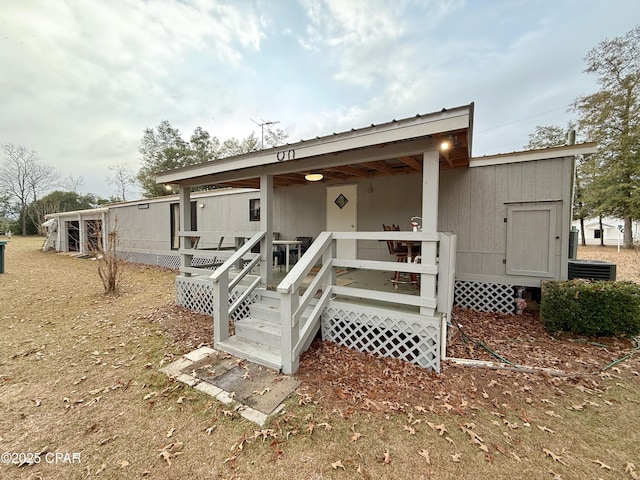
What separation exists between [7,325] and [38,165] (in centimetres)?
3495

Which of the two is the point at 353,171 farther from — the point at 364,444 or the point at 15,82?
the point at 15,82

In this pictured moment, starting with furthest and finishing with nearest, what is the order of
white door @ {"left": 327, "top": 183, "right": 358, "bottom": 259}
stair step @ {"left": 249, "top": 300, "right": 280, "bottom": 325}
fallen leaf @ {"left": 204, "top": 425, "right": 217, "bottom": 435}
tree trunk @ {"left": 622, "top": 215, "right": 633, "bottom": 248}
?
tree trunk @ {"left": 622, "top": 215, "right": 633, "bottom": 248} < white door @ {"left": 327, "top": 183, "right": 358, "bottom": 259} < stair step @ {"left": 249, "top": 300, "right": 280, "bottom": 325} < fallen leaf @ {"left": 204, "top": 425, "right": 217, "bottom": 435}

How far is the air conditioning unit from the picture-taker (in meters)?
4.91

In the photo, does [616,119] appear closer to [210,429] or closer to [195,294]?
[195,294]

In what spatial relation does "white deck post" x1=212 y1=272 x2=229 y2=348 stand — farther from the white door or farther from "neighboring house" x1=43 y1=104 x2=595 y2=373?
the white door

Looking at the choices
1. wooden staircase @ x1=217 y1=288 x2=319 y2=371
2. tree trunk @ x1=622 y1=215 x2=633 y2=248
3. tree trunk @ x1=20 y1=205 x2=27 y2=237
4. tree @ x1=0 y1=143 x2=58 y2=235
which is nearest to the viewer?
wooden staircase @ x1=217 y1=288 x2=319 y2=371

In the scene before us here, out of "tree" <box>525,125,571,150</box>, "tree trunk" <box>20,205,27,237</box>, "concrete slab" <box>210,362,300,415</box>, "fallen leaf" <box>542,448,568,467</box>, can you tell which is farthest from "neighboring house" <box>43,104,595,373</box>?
"tree trunk" <box>20,205,27,237</box>

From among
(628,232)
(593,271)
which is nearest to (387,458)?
(593,271)

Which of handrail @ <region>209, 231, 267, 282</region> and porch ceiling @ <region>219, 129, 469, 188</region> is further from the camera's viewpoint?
handrail @ <region>209, 231, 267, 282</region>

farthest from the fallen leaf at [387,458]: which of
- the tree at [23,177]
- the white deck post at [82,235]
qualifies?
the tree at [23,177]

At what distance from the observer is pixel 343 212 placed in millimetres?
6691

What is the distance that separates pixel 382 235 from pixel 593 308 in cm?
342

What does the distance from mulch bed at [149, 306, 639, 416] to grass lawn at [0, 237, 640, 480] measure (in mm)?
17

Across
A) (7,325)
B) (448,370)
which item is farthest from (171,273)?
(448,370)
